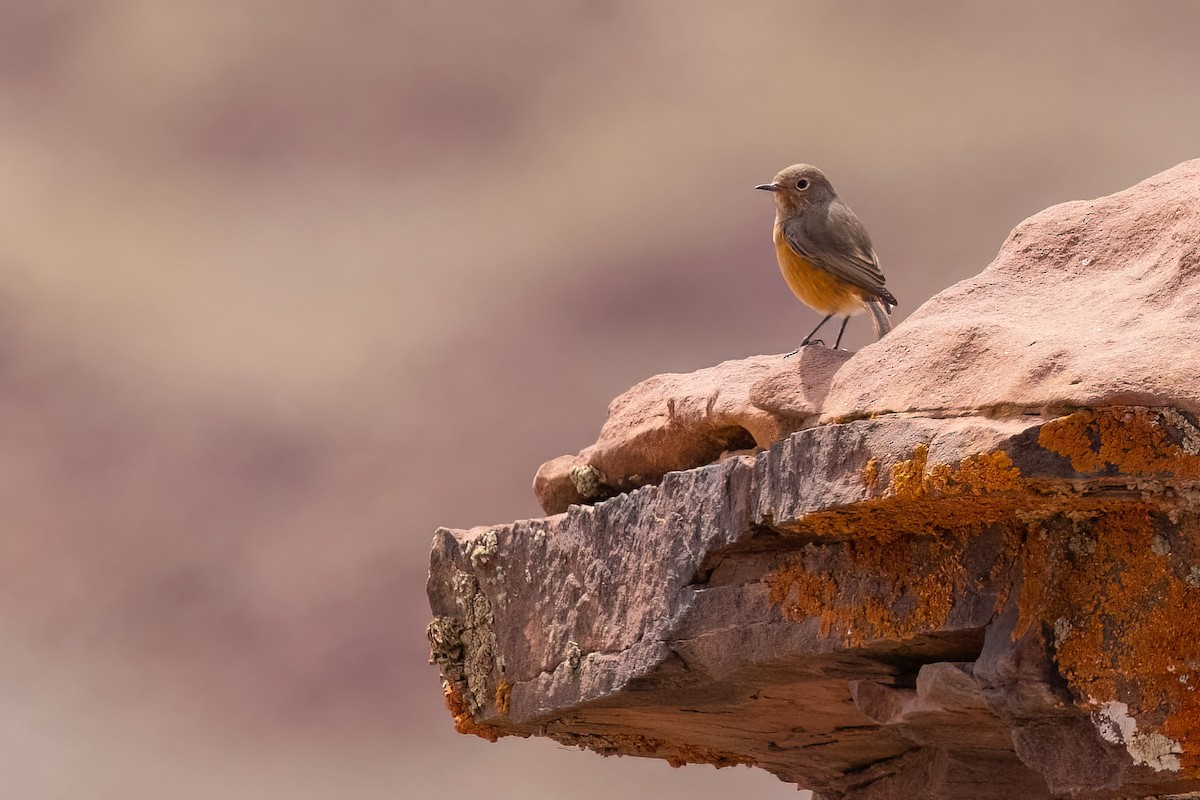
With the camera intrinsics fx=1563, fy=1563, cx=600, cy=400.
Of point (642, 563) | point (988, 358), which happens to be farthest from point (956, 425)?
point (642, 563)

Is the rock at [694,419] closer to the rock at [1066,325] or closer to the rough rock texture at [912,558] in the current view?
the rough rock texture at [912,558]

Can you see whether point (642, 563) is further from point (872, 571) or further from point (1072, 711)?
point (1072, 711)

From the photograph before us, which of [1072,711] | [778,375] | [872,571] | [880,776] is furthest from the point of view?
[880,776]

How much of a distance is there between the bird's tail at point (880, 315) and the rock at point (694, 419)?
281 mm

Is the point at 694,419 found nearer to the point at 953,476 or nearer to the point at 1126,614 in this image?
the point at 953,476

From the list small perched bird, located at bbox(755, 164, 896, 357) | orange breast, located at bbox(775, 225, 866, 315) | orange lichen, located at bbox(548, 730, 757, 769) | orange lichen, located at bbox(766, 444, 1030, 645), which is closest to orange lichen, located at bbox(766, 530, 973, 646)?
orange lichen, located at bbox(766, 444, 1030, 645)

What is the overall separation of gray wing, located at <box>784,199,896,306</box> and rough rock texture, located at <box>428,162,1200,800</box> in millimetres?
320

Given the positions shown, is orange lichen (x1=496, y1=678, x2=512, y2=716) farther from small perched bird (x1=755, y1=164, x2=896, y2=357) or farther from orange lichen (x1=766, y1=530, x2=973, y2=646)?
small perched bird (x1=755, y1=164, x2=896, y2=357)

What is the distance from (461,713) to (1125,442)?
2.70 metres

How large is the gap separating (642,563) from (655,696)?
418mm

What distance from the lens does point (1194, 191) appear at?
412 cm

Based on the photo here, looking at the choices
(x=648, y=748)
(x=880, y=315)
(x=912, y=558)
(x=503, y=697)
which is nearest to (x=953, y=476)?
(x=912, y=558)

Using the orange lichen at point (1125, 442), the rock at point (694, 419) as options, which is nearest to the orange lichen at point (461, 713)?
the rock at point (694, 419)

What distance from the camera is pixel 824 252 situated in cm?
460
